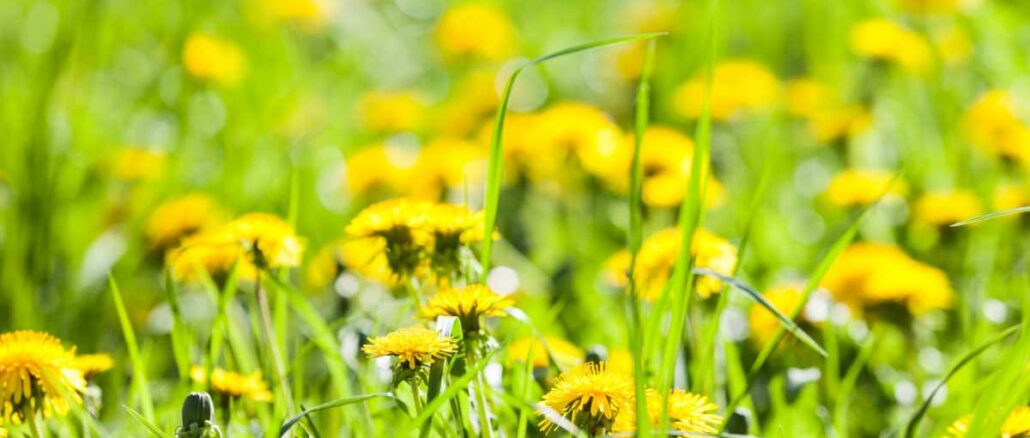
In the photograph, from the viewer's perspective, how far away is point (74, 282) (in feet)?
6.24

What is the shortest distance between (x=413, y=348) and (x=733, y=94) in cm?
169

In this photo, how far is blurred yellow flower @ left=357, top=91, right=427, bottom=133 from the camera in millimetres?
2666

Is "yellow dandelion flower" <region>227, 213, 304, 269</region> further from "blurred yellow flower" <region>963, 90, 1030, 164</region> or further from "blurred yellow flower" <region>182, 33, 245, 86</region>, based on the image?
"blurred yellow flower" <region>182, 33, 245, 86</region>

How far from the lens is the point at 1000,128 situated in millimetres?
2035

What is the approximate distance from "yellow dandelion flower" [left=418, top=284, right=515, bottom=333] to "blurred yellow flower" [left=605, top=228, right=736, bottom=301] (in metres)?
0.30

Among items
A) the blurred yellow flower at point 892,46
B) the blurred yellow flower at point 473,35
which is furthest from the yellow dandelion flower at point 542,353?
the blurred yellow flower at point 473,35

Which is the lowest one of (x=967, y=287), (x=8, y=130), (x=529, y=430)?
(x=967, y=287)

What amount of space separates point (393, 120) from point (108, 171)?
67 cm

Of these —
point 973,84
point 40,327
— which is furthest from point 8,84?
point 973,84

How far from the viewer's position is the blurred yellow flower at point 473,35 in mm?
3141

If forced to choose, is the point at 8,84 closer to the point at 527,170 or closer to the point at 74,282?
the point at 74,282

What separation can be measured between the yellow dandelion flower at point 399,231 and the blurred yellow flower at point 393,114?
4.82 feet

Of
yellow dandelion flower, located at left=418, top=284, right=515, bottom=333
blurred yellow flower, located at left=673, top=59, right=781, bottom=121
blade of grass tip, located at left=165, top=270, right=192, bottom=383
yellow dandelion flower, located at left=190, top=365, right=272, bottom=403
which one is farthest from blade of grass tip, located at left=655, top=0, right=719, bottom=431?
blurred yellow flower, located at left=673, top=59, right=781, bottom=121

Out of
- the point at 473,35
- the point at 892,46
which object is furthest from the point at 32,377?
the point at 473,35
